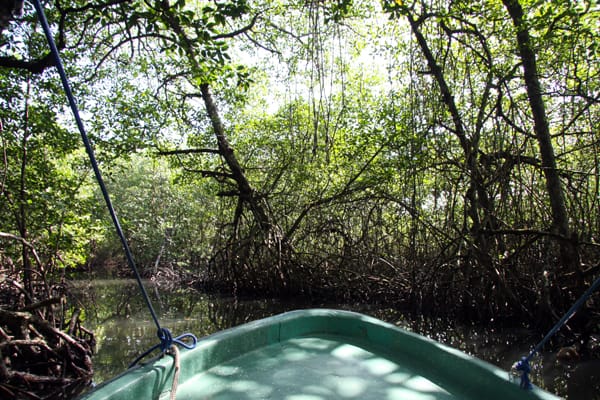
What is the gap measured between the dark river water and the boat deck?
5.49ft

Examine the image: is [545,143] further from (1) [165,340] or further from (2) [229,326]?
(2) [229,326]

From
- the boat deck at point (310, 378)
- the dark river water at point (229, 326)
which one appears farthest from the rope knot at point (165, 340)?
the dark river water at point (229, 326)

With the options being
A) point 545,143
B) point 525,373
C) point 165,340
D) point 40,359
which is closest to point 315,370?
point 165,340

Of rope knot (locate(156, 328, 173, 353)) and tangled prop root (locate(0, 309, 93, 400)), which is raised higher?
rope knot (locate(156, 328, 173, 353))

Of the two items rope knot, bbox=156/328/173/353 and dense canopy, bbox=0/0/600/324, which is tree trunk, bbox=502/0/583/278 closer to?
dense canopy, bbox=0/0/600/324

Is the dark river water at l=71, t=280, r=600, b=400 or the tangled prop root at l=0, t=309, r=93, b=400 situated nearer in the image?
the tangled prop root at l=0, t=309, r=93, b=400

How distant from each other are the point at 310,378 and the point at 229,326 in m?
3.59

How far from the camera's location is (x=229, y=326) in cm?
493

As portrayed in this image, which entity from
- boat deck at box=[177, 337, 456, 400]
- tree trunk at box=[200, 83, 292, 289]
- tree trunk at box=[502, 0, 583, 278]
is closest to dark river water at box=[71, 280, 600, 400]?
tree trunk at box=[200, 83, 292, 289]

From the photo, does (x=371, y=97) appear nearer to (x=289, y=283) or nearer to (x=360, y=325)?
(x=289, y=283)

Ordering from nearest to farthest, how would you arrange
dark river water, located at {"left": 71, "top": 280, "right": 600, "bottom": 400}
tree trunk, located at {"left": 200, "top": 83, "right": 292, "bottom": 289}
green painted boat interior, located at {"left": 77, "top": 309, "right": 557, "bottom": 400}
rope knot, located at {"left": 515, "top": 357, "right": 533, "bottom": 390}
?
1. rope knot, located at {"left": 515, "top": 357, "right": 533, "bottom": 390}
2. green painted boat interior, located at {"left": 77, "top": 309, "right": 557, "bottom": 400}
3. dark river water, located at {"left": 71, "top": 280, "right": 600, "bottom": 400}
4. tree trunk, located at {"left": 200, "top": 83, "right": 292, "bottom": 289}

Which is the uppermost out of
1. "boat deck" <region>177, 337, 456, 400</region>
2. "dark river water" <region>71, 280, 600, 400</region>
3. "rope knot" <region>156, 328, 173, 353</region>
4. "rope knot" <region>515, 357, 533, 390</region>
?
"rope knot" <region>156, 328, 173, 353</region>

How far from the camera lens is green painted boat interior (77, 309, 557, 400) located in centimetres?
139

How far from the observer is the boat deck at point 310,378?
56.7 inches
